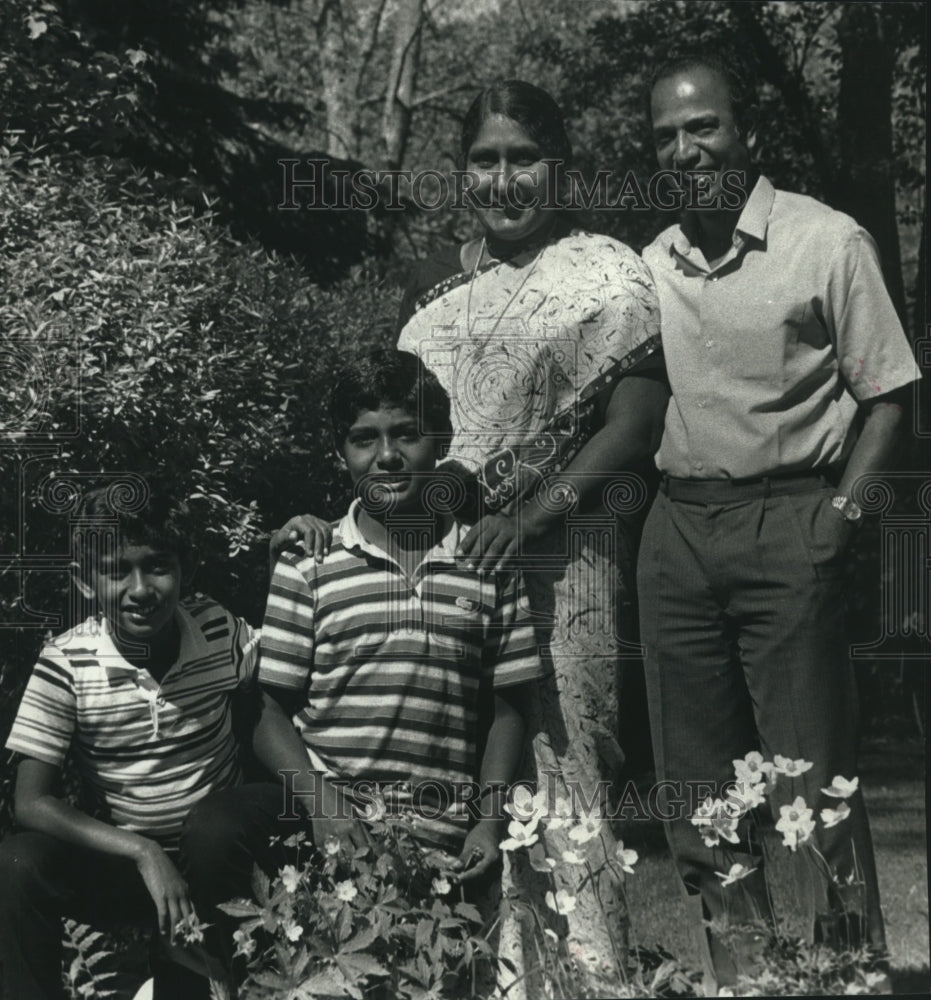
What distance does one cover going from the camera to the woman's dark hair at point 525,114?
12.0ft

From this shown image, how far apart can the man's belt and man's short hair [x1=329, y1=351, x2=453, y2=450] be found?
0.63 meters

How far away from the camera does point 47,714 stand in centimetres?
361

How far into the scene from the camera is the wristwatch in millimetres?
3500

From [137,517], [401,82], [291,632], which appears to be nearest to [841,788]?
[291,632]

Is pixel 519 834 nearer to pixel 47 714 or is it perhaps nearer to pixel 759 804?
pixel 759 804

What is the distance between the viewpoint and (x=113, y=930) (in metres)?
3.83

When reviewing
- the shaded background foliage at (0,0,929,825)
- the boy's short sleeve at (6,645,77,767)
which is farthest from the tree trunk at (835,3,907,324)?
the boy's short sleeve at (6,645,77,767)

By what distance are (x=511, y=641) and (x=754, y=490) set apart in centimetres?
69

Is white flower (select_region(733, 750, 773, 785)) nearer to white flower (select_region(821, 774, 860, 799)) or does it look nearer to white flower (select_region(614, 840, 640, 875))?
white flower (select_region(821, 774, 860, 799))

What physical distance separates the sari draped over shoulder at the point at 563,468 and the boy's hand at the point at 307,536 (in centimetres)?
36

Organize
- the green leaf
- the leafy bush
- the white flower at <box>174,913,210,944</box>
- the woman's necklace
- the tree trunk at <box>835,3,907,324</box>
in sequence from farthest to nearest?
the tree trunk at <box>835,3,907,324</box>, the leafy bush, the woman's necklace, the white flower at <box>174,913,210,944</box>, the green leaf

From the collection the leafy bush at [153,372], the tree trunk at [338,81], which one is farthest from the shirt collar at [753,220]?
the tree trunk at [338,81]

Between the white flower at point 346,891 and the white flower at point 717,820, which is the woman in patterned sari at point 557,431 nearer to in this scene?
the white flower at point 717,820

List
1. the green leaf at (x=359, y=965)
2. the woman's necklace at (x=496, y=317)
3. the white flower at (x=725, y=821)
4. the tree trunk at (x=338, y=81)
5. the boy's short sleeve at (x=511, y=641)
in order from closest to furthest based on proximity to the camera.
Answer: the green leaf at (x=359, y=965)
the white flower at (x=725, y=821)
the boy's short sleeve at (x=511, y=641)
the woman's necklace at (x=496, y=317)
the tree trunk at (x=338, y=81)
